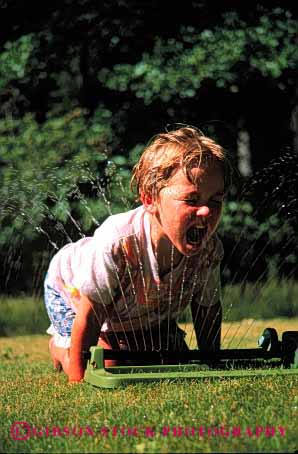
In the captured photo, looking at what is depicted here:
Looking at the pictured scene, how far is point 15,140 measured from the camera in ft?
26.2

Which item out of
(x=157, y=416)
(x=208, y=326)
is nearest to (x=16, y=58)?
(x=208, y=326)

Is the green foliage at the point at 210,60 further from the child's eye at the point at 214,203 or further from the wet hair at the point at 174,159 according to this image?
the child's eye at the point at 214,203

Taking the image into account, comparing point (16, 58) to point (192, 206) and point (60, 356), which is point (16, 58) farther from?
point (192, 206)

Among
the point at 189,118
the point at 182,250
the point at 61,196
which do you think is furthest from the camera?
Result: the point at 189,118

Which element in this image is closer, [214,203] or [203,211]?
[203,211]

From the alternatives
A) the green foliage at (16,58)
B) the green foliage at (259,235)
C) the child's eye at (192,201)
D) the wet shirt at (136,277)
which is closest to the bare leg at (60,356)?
the wet shirt at (136,277)

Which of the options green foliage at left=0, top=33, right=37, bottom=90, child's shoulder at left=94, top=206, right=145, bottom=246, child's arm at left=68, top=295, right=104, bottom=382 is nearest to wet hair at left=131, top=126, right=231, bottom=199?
child's shoulder at left=94, top=206, right=145, bottom=246

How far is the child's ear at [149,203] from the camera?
3625mm

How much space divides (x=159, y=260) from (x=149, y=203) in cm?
24

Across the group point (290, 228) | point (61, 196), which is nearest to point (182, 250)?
point (61, 196)

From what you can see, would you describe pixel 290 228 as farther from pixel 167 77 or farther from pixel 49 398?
pixel 49 398

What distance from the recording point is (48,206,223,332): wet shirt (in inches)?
141

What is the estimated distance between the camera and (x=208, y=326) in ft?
13.0

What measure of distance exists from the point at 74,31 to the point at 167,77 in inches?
40.8
